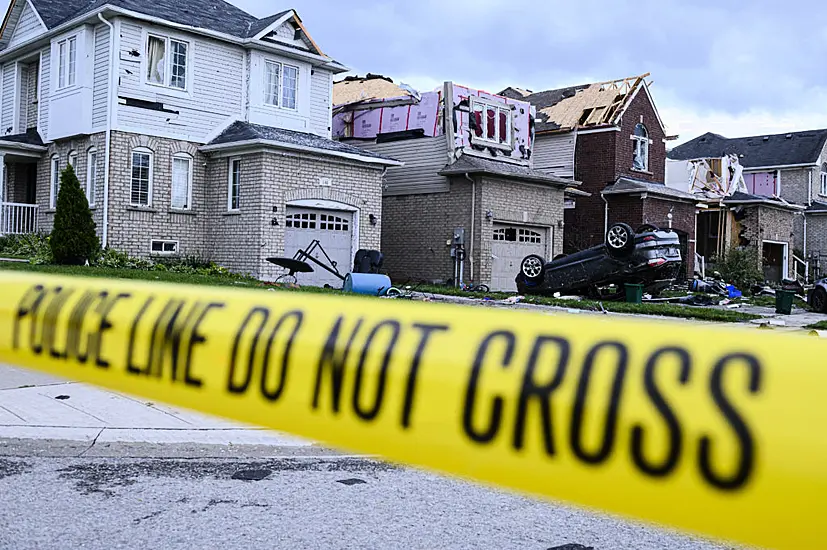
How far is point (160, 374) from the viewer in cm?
166

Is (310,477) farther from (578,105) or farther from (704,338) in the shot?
(578,105)

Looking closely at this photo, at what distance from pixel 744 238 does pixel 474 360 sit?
39.3m

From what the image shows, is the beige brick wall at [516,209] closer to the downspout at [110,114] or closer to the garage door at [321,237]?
the garage door at [321,237]

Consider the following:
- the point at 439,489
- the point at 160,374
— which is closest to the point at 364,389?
the point at 160,374

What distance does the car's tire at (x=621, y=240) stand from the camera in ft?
65.5

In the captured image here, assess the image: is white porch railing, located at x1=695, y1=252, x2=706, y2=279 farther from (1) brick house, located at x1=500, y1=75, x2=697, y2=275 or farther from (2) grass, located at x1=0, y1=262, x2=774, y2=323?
(2) grass, located at x1=0, y1=262, x2=774, y2=323

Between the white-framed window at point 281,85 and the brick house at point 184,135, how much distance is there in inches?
1.4

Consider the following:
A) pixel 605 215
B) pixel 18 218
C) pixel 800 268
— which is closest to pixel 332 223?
pixel 18 218

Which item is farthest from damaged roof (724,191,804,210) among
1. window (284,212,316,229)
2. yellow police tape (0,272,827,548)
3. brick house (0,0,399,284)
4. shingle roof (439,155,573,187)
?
yellow police tape (0,272,827,548)

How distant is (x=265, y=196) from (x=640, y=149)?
673 inches

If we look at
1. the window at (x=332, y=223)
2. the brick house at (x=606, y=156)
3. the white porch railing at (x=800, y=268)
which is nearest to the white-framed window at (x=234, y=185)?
the window at (x=332, y=223)

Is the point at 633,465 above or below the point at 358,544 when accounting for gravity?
above

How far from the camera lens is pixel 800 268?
42562 mm

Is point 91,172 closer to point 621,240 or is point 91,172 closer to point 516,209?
point 516,209
